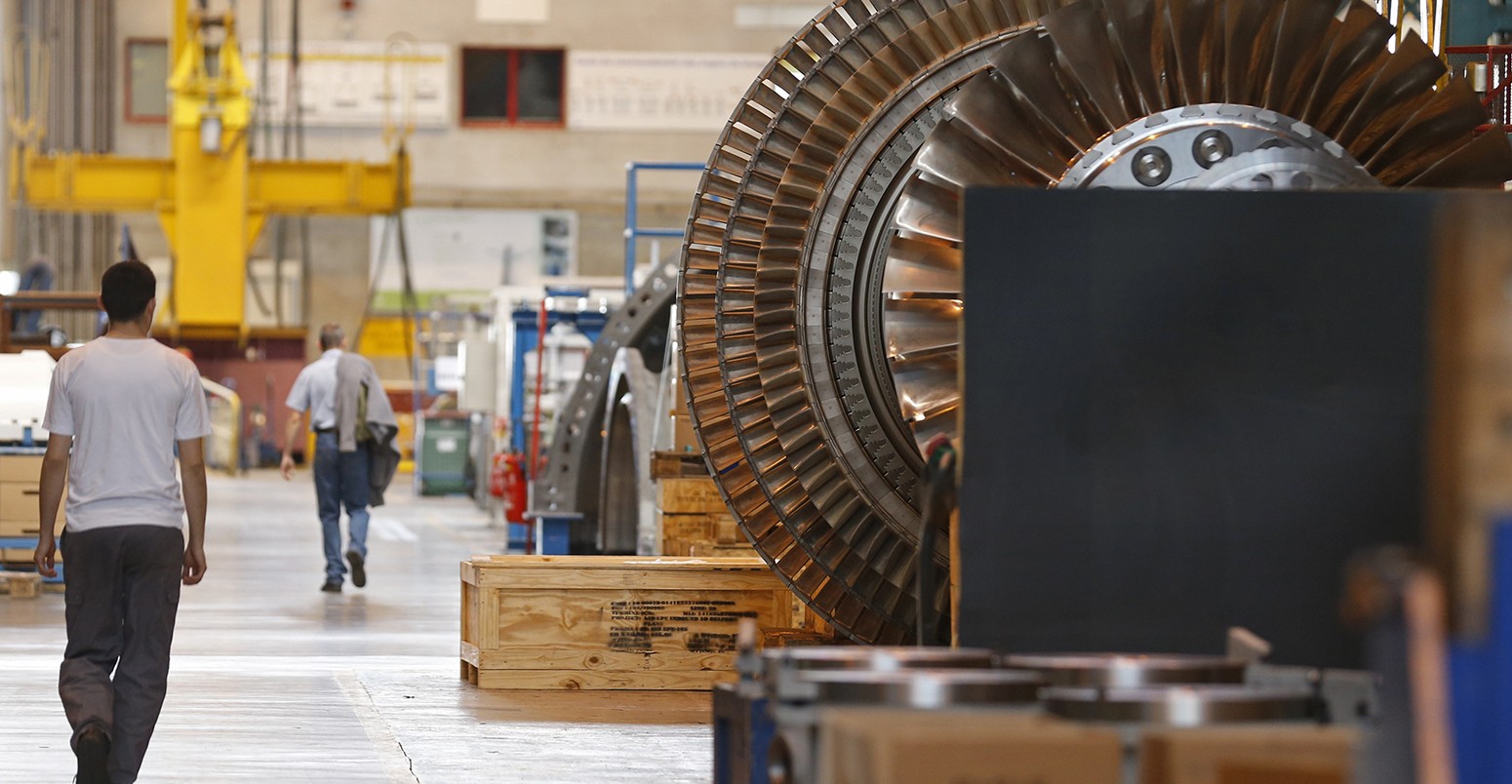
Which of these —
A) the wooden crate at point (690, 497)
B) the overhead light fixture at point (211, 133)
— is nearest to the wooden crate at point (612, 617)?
the wooden crate at point (690, 497)

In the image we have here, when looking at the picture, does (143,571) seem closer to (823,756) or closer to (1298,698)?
(823,756)

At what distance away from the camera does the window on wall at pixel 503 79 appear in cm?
3447

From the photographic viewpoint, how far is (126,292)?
5.76 meters

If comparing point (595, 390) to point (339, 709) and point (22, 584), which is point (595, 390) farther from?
point (339, 709)

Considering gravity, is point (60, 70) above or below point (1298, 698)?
above

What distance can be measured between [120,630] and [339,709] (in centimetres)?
210

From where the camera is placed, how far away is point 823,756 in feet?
11.3

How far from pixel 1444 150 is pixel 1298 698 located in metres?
2.95

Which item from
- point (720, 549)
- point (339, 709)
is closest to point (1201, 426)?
point (339, 709)

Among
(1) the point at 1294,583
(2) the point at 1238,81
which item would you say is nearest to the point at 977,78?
(2) the point at 1238,81

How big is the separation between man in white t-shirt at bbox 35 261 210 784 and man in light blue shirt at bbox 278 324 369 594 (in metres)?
6.99

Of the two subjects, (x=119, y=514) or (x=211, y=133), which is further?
(x=211, y=133)

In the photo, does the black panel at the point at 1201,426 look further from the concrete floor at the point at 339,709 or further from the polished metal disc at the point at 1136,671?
the concrete floor at the point at 339,709

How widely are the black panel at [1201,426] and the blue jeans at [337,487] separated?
898 cm
